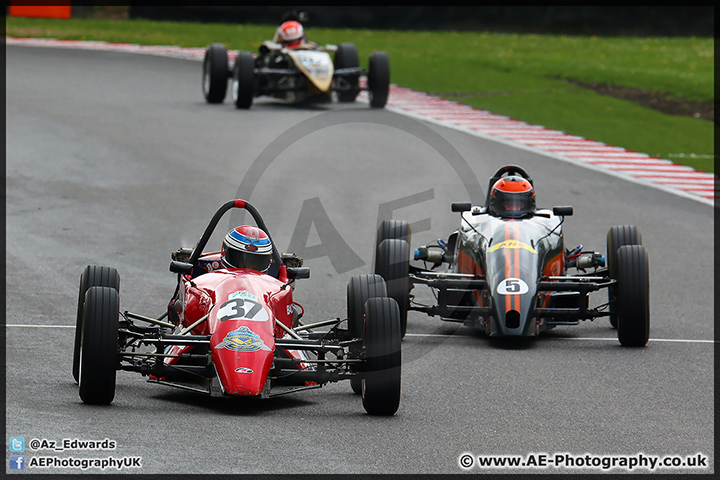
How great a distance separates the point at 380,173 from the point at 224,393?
11.6m

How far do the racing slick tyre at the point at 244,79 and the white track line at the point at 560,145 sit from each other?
9.40 ft

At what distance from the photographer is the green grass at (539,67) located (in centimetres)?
2314

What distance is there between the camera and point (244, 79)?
22.1 m

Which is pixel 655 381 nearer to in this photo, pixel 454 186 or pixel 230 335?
pixel 230 335

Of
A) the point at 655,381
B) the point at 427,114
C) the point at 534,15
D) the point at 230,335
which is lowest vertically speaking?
the point at 655,381

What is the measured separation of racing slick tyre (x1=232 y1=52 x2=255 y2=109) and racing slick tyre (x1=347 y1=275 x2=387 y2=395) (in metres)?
13.8

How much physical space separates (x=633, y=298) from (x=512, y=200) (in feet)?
5.56

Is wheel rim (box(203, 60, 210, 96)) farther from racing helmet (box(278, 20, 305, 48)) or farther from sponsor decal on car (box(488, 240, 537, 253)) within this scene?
sponsor decal on car (box(488, 240, 537, 253))

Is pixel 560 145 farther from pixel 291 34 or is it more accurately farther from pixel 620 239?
pixel 620 239

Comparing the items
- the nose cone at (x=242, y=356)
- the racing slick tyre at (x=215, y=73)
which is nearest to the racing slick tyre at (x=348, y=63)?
the racing slick tyre at (x=215, y=73)

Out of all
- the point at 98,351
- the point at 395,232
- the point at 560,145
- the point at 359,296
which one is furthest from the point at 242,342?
the point at 560,145

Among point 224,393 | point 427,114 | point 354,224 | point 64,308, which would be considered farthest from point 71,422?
point 427,114

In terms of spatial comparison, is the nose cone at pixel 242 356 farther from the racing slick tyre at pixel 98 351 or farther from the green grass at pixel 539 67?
the green grass at pixel 539 67

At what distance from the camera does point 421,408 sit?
8.19m
